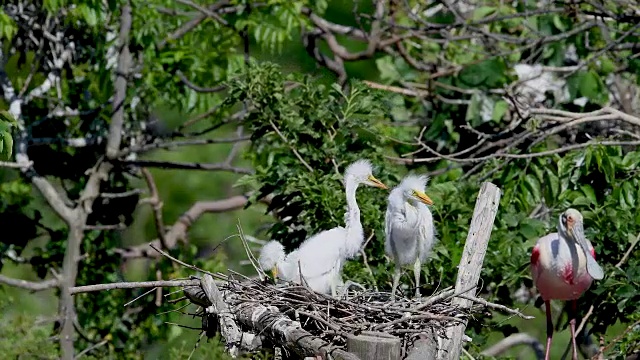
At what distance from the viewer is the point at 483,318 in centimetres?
666

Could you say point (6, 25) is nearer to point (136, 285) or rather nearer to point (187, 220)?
point (187, 220)

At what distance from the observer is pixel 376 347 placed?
12.2ft

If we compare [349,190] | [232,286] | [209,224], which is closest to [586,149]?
[349,190]

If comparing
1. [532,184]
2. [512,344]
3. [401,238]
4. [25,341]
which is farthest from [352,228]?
[512,344]

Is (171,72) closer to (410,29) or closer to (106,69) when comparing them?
(106,69)

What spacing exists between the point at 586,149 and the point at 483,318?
1026mm

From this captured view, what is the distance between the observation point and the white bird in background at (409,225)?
5.34 metres

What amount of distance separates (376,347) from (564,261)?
2559mm

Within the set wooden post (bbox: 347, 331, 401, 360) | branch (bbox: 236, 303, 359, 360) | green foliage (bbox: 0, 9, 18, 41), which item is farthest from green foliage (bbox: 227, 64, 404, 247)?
wooden post (bbox: 347, 331, 401, 360)

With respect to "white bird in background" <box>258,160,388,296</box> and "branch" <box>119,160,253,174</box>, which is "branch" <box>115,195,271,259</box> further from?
"white bird in background" <box>258,160,388,296</box>

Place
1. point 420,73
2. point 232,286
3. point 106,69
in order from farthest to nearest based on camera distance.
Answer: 1. point 420,73
2. point 106,69
3. point 232,286

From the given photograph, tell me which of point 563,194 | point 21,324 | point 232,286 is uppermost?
point 232,286

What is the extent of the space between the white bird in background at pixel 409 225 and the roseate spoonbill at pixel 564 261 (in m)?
0.88

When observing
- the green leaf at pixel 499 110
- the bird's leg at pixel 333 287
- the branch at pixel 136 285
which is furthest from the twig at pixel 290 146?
the branch at pixel 136 285
